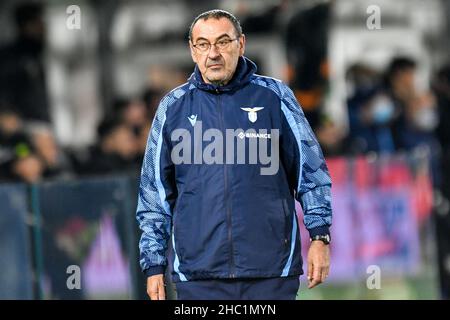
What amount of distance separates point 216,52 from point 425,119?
23.2ft

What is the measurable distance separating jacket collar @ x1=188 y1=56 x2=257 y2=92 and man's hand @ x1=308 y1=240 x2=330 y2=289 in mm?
846

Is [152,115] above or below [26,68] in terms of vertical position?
below

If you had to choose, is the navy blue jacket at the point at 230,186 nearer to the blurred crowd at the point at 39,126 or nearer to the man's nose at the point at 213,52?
the man's nose at the point at 213,52

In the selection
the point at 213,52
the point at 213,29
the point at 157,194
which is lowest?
the point at 157,194

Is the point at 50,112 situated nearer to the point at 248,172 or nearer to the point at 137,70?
the point at 137,70

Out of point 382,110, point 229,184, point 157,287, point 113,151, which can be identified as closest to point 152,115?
point 113,151

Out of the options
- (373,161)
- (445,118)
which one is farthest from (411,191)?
(445,118)

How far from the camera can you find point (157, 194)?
7262 millimetres

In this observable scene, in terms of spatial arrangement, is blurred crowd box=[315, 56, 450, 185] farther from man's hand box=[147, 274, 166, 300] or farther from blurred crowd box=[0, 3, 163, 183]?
man's hand box=[147, 274, 166, 300]

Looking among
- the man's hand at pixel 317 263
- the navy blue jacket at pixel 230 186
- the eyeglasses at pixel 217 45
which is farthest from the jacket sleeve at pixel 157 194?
the man's hand at pixel 317 263

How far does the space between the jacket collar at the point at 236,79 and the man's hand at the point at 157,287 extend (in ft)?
3.12

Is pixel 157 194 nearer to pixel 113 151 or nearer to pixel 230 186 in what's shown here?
pixel 230 186

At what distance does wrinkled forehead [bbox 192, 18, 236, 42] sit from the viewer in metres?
7.11

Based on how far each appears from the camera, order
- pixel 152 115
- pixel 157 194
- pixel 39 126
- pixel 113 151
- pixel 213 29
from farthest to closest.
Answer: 1. pixel 152 115
2. pixel 39 126
3. pixel 113 151
4. pixel 157 194
5. pixel 213 29
